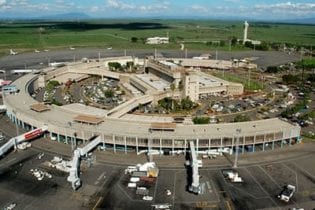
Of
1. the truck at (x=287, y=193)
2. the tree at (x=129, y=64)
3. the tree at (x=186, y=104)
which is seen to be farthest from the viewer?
the tree at (x=129, y=64)

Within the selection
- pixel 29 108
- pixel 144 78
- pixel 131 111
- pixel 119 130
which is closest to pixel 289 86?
pixel 144 78

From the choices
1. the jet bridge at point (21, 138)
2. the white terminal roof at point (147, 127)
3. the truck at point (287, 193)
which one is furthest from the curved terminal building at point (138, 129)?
the truck at point (287, 193)

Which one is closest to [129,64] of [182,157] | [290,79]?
[290,79]

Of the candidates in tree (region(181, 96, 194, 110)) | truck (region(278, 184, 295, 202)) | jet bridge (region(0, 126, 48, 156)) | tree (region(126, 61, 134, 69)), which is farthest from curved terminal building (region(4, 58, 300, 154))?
tree (region(126, 61, 134, 69))

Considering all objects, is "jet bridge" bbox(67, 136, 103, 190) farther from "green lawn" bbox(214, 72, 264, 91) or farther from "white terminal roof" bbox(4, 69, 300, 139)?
"green lawn" bbox(214, 72, 264, 91)

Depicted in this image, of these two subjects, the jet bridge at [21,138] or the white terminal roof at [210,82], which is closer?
the jet bridge at [21,138]

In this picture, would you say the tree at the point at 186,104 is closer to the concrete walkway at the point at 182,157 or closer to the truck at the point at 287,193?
the concrete walkway at the point at 182,157
